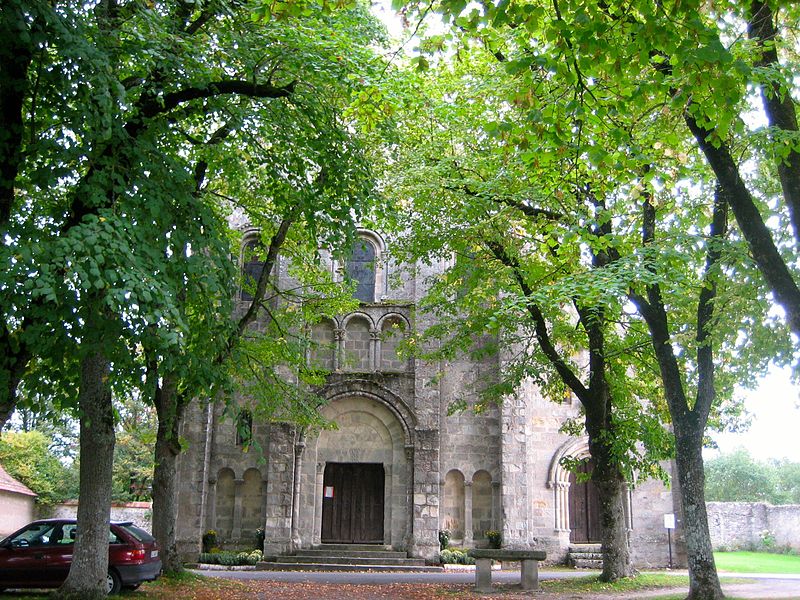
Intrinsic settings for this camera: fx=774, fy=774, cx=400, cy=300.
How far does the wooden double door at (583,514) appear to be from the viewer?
22.9 meters

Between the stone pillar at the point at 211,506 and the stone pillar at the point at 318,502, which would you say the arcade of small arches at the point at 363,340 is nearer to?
the stone pillar at the point at 318,502

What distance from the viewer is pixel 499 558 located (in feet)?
49.1

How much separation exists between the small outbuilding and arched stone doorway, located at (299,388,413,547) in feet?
31.2

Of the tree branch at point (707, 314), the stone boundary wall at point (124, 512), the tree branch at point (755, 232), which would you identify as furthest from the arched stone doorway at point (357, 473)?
the tree branch at point (755, 232)

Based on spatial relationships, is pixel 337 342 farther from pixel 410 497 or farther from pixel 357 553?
pixel 357 553

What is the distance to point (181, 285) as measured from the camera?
30.9ft

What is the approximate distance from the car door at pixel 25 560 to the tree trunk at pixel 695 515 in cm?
1061

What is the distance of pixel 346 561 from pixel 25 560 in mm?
9094

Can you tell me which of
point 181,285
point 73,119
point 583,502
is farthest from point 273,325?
point 583,502

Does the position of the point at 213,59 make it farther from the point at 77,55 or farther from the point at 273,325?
the point at 273,325

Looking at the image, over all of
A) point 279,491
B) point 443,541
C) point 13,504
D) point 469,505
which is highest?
point 279,491

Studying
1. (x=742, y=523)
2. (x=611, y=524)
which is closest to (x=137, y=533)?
(x=611, y=524)

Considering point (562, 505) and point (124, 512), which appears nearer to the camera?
point (562, 505)

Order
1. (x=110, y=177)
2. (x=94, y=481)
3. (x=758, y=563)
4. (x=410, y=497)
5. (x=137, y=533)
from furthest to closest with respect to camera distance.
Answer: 1. (x=758, y=563)
2. (x=410, y=497)
3. (x=137, y=533)
4. (x=94, y=481)
5. (x=110, y=177)
